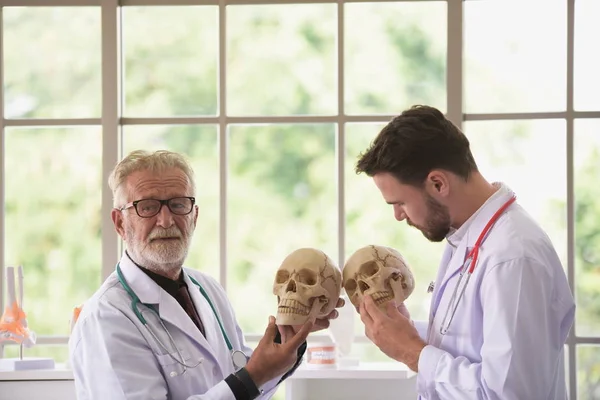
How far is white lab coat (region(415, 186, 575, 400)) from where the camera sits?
2.14 m

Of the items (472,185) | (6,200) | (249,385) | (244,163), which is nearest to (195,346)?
(249,385)

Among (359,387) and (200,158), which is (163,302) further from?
(200,158)

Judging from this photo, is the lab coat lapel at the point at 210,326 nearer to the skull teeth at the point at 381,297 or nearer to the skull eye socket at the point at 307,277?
the skull eye socket at the point at 307,277

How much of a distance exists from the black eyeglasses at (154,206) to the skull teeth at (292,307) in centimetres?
42

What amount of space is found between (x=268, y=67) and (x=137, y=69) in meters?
0.70

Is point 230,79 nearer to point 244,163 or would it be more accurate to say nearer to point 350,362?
point 244,163

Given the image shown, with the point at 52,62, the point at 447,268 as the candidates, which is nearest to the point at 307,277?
the point at 447,268

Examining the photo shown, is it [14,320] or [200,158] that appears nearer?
[14,320]

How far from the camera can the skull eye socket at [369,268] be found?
8.57ft

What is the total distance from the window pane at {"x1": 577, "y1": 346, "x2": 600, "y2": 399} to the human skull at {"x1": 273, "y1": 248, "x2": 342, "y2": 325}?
92.3 inches

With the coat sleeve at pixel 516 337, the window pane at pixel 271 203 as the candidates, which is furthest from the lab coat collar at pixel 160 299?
the window pane at pixel 271 203

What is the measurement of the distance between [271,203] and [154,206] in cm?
231

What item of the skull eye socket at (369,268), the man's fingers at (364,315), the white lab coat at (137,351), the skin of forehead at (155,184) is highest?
the skin of forehead at (155,184)

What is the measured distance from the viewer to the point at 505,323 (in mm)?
2146
